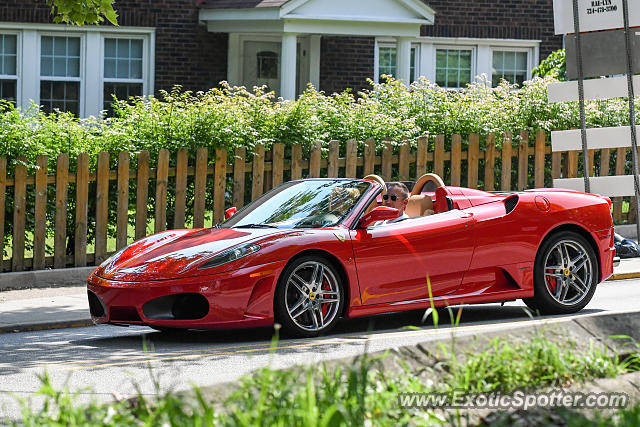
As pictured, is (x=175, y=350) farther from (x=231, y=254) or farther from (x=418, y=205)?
(x=418, y=205)

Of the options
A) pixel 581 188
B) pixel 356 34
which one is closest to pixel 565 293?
pixel 581 188

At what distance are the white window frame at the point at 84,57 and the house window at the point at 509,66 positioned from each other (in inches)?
310

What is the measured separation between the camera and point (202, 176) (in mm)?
14461

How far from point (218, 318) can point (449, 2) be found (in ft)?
56.3

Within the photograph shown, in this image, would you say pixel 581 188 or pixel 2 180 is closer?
pixel 2 180

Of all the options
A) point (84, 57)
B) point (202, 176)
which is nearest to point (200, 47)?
point (84, 57)

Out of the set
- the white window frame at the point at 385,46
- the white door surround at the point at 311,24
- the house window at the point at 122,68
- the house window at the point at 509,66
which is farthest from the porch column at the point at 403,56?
the house window at the point at 122,68

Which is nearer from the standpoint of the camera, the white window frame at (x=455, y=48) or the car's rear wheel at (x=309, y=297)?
the car's rear wheel at (x=309, y=297)

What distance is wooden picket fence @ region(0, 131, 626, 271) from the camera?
44.3ft

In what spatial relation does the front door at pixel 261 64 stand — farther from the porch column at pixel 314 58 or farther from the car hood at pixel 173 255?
the car hood at pixel 173 255

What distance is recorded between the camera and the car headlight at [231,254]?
9.02 metres

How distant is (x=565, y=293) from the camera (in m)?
10.6

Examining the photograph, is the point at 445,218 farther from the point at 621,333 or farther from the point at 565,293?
the point at 621,333

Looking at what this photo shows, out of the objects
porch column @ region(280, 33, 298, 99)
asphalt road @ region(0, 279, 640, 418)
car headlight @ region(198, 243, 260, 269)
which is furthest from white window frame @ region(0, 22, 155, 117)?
car headlight @ region(198, 243, 260, 269)
